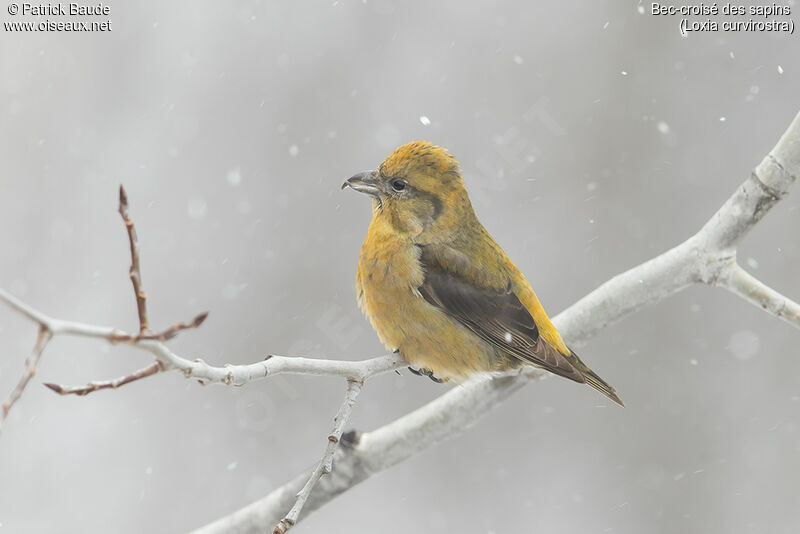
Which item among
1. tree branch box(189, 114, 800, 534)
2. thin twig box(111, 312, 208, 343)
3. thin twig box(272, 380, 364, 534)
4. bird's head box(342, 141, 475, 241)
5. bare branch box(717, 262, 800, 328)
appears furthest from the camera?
bird's head box(342, 141, 475, 241)

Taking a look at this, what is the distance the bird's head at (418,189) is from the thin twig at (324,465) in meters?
1.17

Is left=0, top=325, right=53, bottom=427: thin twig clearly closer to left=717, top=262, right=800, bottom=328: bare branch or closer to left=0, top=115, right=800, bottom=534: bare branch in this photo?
left=0, top=115, right=800, bottom=534: bare branch

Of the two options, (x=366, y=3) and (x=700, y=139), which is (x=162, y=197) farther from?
(x=700, y=139)

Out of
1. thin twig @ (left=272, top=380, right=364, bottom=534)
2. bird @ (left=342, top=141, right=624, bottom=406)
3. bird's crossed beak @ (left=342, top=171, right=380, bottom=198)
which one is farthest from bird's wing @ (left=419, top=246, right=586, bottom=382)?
thin twig @ (left=272, top=380, right=364, bottom=534)

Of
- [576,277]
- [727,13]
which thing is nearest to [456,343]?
[576,277]

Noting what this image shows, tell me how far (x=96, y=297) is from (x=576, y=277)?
4887 millimetres

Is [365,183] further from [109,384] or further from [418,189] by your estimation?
[109,384]

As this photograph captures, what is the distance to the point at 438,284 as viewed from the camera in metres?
4.16

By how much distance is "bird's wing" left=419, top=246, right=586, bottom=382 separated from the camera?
414 cm

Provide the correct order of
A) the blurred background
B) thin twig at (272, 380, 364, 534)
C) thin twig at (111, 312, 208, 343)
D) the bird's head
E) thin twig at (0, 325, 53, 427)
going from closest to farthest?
thin twig at (0, 325, 53, 427)
thin twig at (111, 312, 208, 343)
thin twig at (272, 380, 364, 534)
the bird's head
the blurred background

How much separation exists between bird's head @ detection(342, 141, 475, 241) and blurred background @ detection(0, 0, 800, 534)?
13.5 ft

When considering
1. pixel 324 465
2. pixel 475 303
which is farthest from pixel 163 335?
pixel 475 303

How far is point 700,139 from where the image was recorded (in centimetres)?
863

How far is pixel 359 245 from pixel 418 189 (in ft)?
14.2
